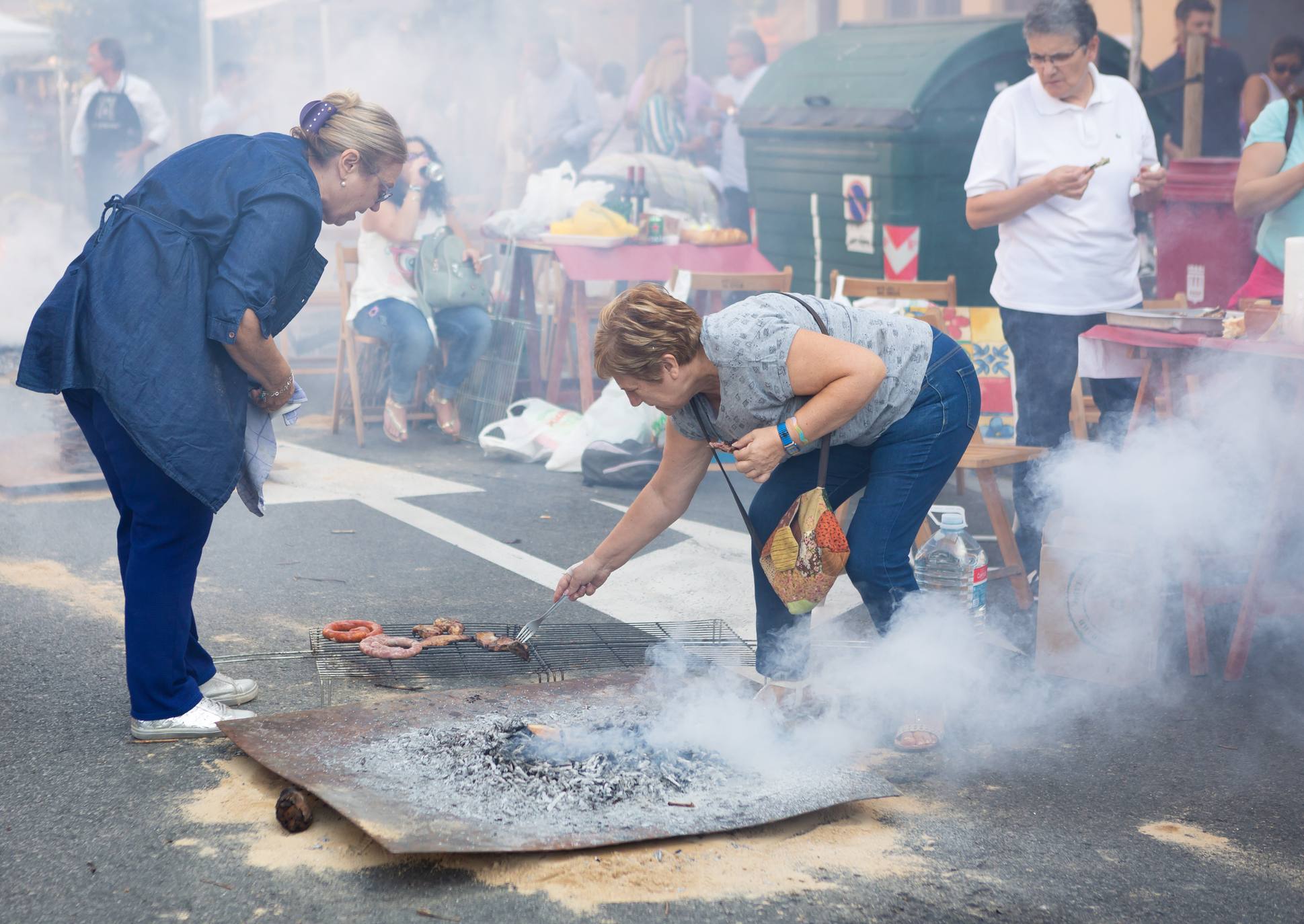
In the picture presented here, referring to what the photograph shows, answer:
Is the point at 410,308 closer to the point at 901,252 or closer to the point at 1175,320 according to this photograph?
the point at 901,252

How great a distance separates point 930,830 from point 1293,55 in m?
7.70

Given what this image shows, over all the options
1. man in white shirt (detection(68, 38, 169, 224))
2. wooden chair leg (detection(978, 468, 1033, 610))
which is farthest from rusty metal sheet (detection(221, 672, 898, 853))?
man in white shirt (detection(68, 38, 169, 224))

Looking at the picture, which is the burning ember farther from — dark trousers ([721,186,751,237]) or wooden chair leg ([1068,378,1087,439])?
dark trousers ([721,186,751,237])

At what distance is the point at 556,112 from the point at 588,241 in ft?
14.4

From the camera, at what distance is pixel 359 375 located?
904cm

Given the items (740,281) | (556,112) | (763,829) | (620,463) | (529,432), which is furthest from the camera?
(556,112)

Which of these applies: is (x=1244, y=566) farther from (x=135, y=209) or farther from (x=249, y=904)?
(x=135, y=209)

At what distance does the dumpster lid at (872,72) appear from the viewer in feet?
28.1

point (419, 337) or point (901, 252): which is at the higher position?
point (901, 252)

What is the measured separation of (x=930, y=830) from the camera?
10.8ft

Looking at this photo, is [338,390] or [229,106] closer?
[338,390]

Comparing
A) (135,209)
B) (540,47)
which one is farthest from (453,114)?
(135,209)

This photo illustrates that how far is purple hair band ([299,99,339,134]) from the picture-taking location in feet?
11.9

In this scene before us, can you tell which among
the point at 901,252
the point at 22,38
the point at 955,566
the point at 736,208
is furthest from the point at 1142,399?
the point at 22,38
